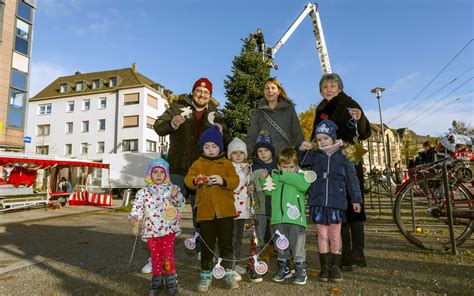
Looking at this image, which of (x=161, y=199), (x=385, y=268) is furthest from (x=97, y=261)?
(x=385, y=268)

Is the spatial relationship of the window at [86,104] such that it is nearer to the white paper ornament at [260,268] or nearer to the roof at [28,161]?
the roof at [28,161]

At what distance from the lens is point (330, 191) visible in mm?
3234

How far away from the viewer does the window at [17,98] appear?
21.5 meters

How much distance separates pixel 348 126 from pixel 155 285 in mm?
2686

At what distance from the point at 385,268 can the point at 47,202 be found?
1466 cm

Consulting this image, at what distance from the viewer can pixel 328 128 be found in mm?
3395

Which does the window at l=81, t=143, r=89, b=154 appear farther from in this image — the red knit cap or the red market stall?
the red knit cap

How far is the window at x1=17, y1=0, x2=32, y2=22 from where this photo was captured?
72.6 ft

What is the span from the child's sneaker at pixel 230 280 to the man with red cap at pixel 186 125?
119 centimetres

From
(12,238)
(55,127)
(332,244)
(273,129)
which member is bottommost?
(12,238)

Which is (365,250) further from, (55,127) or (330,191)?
(55,127)

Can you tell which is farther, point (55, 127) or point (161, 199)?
point (55, 127)

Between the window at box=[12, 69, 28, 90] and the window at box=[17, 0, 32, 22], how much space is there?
414cm

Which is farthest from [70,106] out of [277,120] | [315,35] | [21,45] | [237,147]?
[237,147]
